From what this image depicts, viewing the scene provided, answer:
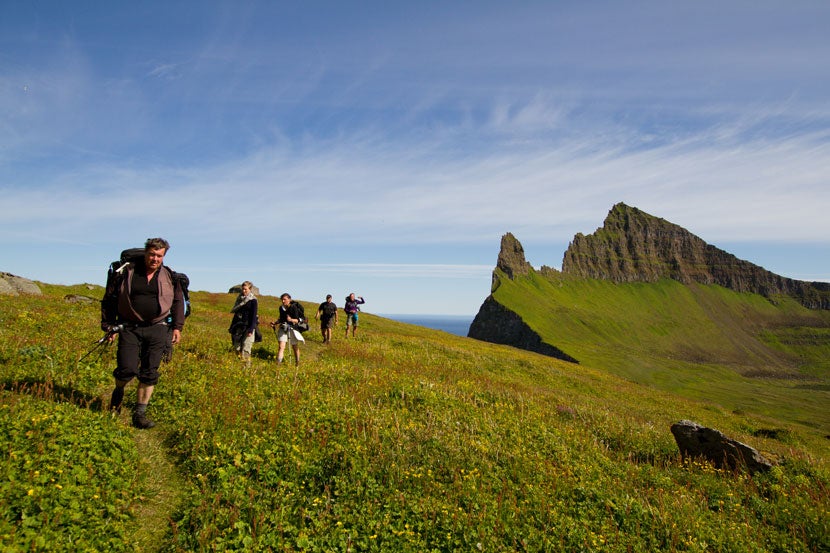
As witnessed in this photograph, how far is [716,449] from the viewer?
12.8 m

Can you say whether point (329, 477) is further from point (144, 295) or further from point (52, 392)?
point (52, 392)

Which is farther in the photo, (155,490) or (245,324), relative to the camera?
(245,324)

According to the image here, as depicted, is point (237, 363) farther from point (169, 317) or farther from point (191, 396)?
point (169, 317)

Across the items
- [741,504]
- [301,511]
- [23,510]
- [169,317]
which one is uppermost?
[169,317]

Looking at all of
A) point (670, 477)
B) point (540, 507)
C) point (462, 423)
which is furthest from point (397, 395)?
point (670, 477)

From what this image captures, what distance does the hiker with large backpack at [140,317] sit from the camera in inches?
328

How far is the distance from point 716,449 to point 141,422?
15.3m

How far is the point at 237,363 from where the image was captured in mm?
13938

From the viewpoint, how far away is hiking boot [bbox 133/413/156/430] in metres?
8.66

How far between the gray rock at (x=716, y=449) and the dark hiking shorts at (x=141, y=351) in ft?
48.4

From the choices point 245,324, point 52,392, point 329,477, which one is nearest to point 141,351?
point 52,392

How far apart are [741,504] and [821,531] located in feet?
4.84

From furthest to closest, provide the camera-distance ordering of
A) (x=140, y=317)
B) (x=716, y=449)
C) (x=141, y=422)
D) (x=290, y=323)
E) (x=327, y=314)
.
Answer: (x=327, y=314) < (x=290, y=323) < (x=716, y=449) < (x=141, y=422) < (x=140, y=317)

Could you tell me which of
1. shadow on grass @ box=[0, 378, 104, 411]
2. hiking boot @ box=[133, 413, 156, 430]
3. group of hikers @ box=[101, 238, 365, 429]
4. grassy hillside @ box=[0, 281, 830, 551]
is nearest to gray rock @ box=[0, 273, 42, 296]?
grassy hillside @ box=[0, 281, 830, 551]
